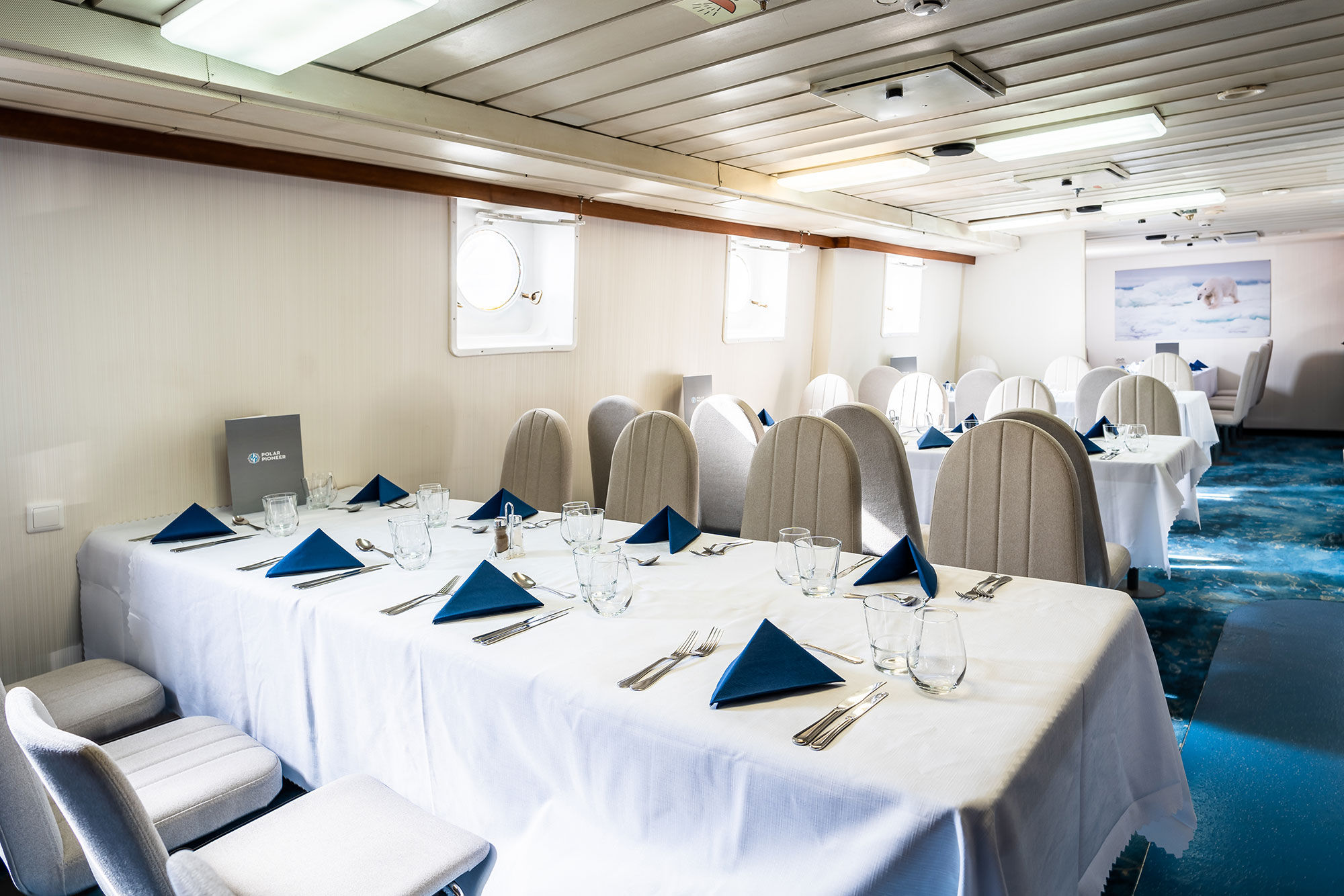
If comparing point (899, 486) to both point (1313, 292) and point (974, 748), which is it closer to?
point (974, 748)

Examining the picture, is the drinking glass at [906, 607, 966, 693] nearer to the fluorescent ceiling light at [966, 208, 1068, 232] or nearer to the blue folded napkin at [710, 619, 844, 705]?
the blue folded napkin at [710, 619, 844, 705]

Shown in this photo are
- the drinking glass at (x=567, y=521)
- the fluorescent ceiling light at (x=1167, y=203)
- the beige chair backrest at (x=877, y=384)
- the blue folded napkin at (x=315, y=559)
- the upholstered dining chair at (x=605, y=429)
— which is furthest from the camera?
the beige chair backrest at (x=877, y=384)

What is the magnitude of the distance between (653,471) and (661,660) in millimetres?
1749

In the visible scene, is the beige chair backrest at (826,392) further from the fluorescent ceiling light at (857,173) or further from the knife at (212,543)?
the knife at (212,543)

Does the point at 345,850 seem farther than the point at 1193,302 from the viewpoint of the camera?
No

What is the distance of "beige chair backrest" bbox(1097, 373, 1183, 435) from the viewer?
467 centimetres

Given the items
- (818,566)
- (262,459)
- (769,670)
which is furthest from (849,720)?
(262,459)

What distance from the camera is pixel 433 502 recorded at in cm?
257

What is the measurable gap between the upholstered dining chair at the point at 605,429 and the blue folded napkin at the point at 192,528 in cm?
194

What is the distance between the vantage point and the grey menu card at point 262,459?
298cm

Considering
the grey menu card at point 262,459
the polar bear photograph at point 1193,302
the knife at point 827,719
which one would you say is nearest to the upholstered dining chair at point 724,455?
the grey menu card at point 262,459

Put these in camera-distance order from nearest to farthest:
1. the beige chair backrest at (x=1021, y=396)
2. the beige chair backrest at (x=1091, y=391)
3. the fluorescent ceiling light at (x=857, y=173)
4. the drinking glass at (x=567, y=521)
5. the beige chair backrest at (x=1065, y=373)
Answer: the drinking glass at (x=567, y=521), the fluorescent ceiling light at (x=857, y=173), the beige chair backrest at (x=1021, y=396), the beige chair backrest at (x=1091, y=391), the beige chair backrest at (x=1065, y=373)

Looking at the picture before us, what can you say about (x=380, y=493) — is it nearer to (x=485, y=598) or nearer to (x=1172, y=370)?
(x=485, y=598)

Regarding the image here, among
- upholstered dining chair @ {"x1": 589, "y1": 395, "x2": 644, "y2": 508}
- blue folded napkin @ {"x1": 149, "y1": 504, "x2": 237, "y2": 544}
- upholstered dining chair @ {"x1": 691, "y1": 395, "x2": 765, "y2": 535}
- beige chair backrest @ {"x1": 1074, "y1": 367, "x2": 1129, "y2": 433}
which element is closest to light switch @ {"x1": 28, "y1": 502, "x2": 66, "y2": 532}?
blue folded napkin @ {"x1": 149, "y1": 504, "x2": 237, "y2": 544}
